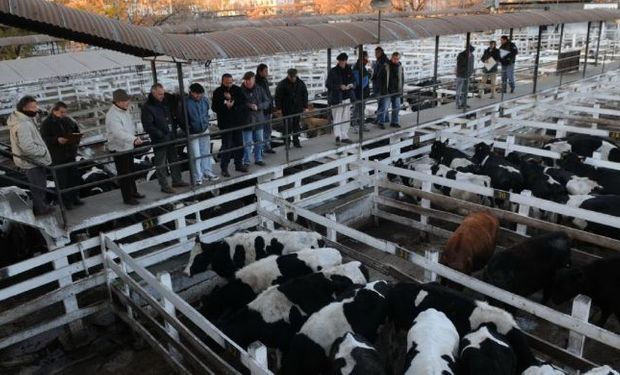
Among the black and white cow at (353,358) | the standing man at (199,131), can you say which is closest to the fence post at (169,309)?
the black and white cow at (353,358)

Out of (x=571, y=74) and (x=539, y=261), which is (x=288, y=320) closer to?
(x=539, y=261)

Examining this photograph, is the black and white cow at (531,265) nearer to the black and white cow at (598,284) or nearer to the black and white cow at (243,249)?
the black and white cow at (598,284)

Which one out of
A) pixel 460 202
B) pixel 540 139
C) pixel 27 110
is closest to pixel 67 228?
pixel 27 110

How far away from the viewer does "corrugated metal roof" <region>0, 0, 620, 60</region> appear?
673 centimetres

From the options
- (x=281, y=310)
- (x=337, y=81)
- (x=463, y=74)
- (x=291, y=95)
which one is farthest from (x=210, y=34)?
(x=463, y=74)

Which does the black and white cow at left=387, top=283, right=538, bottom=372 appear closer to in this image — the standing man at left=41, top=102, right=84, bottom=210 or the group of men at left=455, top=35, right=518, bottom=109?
the standing man at left=41, top=102, right=84, bottom=210

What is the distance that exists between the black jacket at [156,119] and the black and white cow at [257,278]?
281 centimetres

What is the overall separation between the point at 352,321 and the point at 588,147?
920 centimetres

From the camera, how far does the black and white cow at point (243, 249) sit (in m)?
8.16

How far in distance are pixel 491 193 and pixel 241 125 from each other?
15.2 feet

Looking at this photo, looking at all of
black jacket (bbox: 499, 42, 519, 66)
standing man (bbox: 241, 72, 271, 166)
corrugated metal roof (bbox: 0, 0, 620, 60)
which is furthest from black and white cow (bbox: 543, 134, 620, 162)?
standing man (bbox: 241, 72, 271, 166)

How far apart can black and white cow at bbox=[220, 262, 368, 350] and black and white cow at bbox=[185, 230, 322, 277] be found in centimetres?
124

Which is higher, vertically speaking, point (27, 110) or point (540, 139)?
point (27, 110)

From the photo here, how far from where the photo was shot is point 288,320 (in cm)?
664
